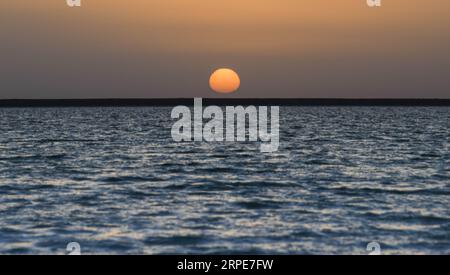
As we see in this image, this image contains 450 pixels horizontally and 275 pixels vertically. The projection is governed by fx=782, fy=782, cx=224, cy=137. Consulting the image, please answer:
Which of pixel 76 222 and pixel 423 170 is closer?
pixel 76 222

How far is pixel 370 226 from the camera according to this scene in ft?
73.4

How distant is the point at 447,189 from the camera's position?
102 ft

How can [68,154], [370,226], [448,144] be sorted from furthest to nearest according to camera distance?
[448,144] < [68,154] < [370,226]

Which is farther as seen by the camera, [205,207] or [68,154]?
[68,154]

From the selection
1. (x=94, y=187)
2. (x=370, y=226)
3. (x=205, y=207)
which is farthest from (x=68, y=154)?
(x=370, y=226)

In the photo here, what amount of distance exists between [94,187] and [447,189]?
555 inches

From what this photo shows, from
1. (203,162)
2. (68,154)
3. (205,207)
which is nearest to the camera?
(205,207)

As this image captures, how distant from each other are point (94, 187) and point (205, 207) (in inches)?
289

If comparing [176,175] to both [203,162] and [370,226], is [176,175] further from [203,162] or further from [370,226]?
[370,226]
